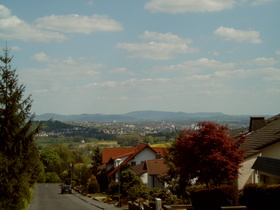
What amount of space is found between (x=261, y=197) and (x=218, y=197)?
2.48 metres

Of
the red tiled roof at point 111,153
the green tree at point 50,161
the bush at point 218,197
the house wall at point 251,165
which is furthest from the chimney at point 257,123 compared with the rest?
the green tree at point 50,161

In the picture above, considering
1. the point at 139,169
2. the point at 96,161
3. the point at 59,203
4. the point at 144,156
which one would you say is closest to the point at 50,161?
the point at 96,161

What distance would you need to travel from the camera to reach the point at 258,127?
126 ft

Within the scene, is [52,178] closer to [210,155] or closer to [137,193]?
[137,193]

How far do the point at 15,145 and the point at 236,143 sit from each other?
48.3 feet

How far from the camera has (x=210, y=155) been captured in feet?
75.3

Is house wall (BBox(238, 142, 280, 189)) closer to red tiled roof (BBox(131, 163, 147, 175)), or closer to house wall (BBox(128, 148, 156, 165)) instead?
red tiled roof (BBox(131, 163, 147, 175))

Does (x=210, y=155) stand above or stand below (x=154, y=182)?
above

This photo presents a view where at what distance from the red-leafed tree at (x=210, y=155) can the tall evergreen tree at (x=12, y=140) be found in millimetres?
10712

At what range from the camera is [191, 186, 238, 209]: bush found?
64.3ft

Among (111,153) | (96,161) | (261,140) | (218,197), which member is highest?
(261,140)

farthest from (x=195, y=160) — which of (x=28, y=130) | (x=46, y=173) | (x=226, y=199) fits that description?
(x=46, y=173)

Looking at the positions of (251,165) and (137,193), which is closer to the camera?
(251,165)

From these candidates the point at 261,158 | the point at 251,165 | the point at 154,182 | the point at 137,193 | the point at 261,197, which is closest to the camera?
the point at 261,197
